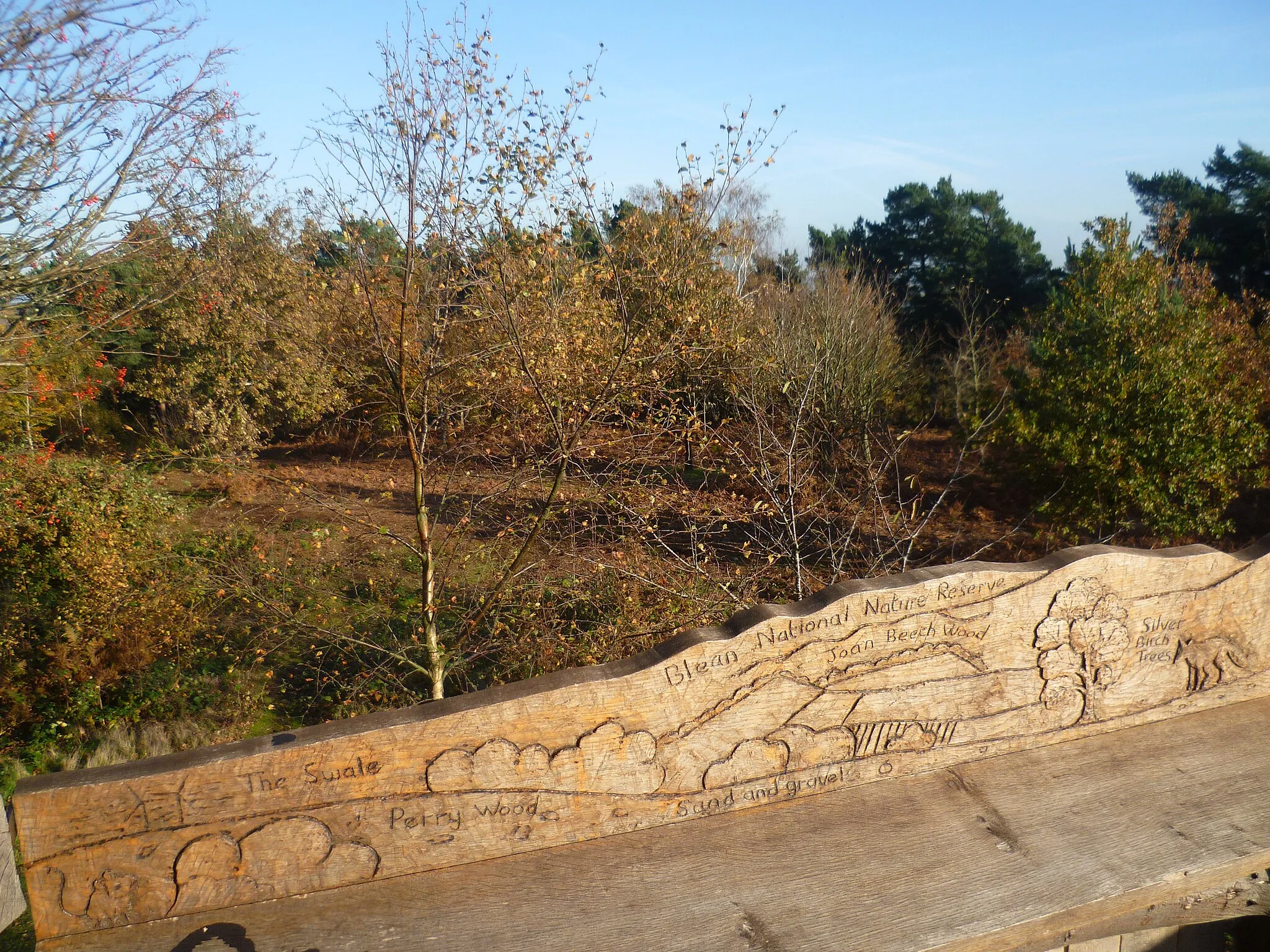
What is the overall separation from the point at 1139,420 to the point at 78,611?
30.0ft

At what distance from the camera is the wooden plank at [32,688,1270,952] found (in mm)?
2377

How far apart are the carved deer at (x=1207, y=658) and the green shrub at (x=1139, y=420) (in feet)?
15.9

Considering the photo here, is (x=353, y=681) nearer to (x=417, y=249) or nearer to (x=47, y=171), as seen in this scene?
(x=417, y=249)

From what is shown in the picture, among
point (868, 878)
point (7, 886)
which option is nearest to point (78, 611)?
point (7, 886)

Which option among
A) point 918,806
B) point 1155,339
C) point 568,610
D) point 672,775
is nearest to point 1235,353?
A: point 1155,339

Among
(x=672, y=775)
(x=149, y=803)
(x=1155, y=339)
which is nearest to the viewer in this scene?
(x=149, y=803)

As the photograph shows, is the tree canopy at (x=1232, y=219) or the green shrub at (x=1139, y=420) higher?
the tree canopy at (x=1232, y=219)

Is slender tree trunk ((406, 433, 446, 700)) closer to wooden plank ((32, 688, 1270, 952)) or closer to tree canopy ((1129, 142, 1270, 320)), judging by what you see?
wooden plank ((32, 688, 1270, 952))

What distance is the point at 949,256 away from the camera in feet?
69.9

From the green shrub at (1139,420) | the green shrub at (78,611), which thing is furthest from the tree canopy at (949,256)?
the green shrub at (78,611)

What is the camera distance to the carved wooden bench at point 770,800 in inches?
A: 94.0

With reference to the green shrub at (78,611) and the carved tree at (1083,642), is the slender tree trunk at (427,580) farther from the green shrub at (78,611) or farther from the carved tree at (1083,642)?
the carved tree at (1083,642)

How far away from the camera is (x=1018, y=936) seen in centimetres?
245

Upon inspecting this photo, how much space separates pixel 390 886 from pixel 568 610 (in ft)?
13.0
